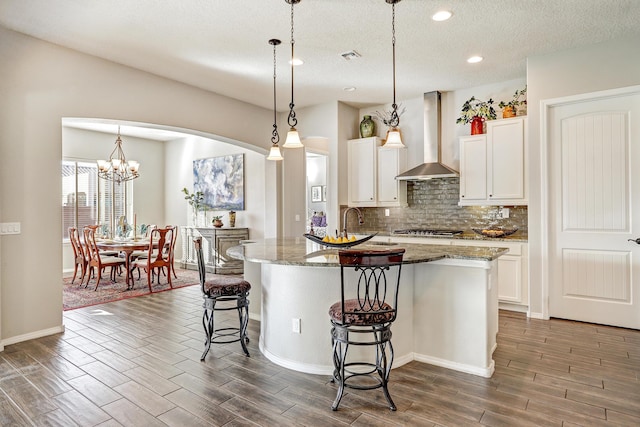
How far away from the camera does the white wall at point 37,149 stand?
11.8 ft

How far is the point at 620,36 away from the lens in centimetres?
385

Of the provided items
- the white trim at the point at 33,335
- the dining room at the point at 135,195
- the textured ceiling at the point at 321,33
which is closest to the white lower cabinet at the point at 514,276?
the textured ceiling at the point at 321,33

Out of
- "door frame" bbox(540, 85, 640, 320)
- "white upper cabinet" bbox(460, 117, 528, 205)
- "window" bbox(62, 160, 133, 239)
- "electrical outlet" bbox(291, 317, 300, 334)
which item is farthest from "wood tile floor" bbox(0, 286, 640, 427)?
"window" bbox(62, 160, 133, 239)

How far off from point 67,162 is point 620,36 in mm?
8823

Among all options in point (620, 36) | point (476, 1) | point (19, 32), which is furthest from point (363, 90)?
point (19, 32)

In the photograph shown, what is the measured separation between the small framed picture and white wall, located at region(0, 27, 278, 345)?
543cm

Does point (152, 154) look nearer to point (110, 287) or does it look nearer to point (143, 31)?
point (110, 287)

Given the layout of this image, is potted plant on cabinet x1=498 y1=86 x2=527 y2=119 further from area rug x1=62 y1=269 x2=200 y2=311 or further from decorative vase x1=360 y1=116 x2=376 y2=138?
area rug x1=62 y1=269 x2=200 y2=311

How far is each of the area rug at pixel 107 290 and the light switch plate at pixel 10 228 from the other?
5.21 feet

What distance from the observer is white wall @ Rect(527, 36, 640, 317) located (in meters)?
3.91

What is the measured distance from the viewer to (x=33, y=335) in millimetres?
3754

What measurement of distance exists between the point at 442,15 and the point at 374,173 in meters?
2.86

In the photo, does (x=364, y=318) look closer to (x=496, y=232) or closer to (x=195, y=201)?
(x=496, y=232)

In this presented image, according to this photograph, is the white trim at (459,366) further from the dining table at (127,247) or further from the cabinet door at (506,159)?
the dining table at (127,247)
